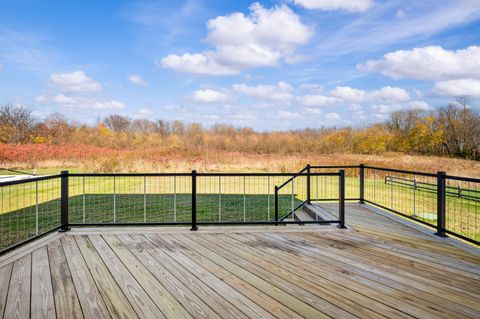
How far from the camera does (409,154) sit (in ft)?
75.4

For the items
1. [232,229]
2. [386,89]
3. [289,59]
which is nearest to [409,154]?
[386,89]

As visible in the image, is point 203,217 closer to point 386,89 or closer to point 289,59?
point 289,59

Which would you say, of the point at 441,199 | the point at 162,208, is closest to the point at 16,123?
the point at 162,208

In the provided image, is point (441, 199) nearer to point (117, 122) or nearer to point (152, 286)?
point (152, 286)

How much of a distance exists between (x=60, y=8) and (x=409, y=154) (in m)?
24.1

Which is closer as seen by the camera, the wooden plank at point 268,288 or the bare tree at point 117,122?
the wooden plank at point 268,288

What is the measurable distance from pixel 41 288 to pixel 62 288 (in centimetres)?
16

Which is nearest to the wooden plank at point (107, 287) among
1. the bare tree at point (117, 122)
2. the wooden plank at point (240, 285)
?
the wooden plank at point (240, 285)

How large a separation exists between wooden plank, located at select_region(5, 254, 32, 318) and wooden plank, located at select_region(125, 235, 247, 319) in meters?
0.98

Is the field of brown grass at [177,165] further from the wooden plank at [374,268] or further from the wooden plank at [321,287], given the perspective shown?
the wooden plank at [321,287]

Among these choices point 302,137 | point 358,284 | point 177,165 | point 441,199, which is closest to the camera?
point 358,284

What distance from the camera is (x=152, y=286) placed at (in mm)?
2188

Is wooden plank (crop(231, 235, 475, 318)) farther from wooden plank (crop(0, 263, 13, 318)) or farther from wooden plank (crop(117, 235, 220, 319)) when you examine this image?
wooden plank (crop(0, 263, 13, 318))

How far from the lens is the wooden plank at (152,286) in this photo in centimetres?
184
